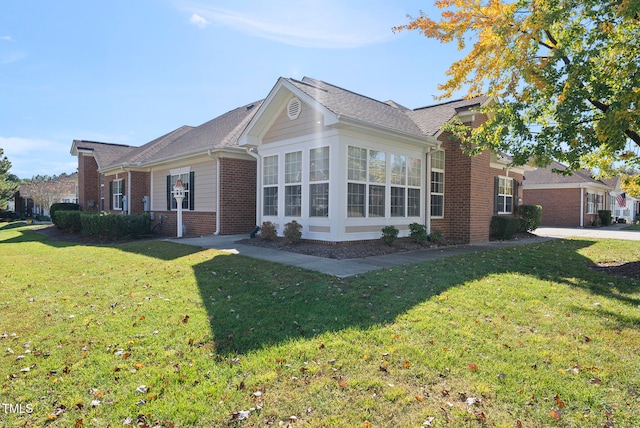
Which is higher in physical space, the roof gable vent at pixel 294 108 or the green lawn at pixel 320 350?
the roof gable vent at pixel 294 108

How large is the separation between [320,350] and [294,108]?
894 centimetres

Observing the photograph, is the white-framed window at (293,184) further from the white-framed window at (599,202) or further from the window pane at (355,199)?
the white-framed window at (599,202)

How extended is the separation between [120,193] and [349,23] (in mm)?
16433

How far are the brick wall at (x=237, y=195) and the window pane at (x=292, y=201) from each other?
126 inches

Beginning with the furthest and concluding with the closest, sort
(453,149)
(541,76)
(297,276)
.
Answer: (453,149) → (541,76) → (297,276)

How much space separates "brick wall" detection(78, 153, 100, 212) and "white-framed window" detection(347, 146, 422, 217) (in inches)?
877

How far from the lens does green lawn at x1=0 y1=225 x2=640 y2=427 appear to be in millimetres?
2938

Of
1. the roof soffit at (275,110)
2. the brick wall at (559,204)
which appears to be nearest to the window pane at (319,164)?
the roof soffit at (275,110)

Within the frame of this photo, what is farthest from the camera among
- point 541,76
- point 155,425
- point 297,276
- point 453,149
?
point 453,149

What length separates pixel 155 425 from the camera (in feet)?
9.10

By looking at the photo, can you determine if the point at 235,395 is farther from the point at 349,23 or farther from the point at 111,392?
the point at 349,23

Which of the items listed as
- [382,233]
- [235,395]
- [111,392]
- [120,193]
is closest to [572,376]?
[235,395]

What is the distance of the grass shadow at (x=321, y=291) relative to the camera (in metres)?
4.62

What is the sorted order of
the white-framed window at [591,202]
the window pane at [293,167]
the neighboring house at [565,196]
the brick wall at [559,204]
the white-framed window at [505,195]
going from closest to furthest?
1. the window pane at [293,167]
2. the white-framed window at [505,195]
3. the neighboring house at [565,196]
4. the brick wall at [559,204]
5. the white-framed window at [591,202]
